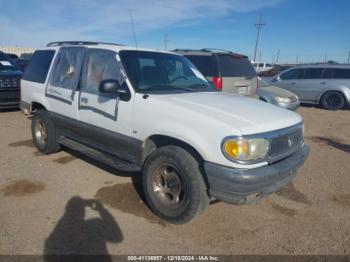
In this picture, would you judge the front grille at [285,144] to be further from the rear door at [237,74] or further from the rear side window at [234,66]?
the rear side window at [234,66]

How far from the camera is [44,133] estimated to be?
5.59 metres

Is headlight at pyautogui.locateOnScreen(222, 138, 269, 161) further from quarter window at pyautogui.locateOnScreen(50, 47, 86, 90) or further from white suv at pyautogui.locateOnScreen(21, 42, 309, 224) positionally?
quarter window at pyautogui.locateOnScreen(50, 47, 86, 90)

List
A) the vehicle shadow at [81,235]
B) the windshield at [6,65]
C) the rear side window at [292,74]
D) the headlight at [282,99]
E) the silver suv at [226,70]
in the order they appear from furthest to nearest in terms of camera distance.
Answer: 1. the rear side window at [292,74]
2. the windshield at [6,65]
3. the headlight at [282,99]
4. the silver suv at [226,70]
5. the vehicle shadow at [81,235]

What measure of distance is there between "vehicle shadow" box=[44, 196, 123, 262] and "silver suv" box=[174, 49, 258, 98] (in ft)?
15.0

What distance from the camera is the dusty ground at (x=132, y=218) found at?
3076 millimetres

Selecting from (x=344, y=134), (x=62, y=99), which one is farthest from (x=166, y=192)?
(x=344, y=134)

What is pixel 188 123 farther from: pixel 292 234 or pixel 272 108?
pixel 292 234

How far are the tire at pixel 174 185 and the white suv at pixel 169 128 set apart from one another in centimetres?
1

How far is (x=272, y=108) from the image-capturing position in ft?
12.5

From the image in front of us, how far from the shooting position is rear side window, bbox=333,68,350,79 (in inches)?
487

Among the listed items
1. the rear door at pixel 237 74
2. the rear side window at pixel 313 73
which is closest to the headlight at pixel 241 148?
the rear door at pixel 237 74

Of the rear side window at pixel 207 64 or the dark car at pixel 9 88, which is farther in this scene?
the dark car at pixel 9 88

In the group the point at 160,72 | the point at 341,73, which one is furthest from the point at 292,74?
the point at 160,72

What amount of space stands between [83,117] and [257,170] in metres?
2.74
